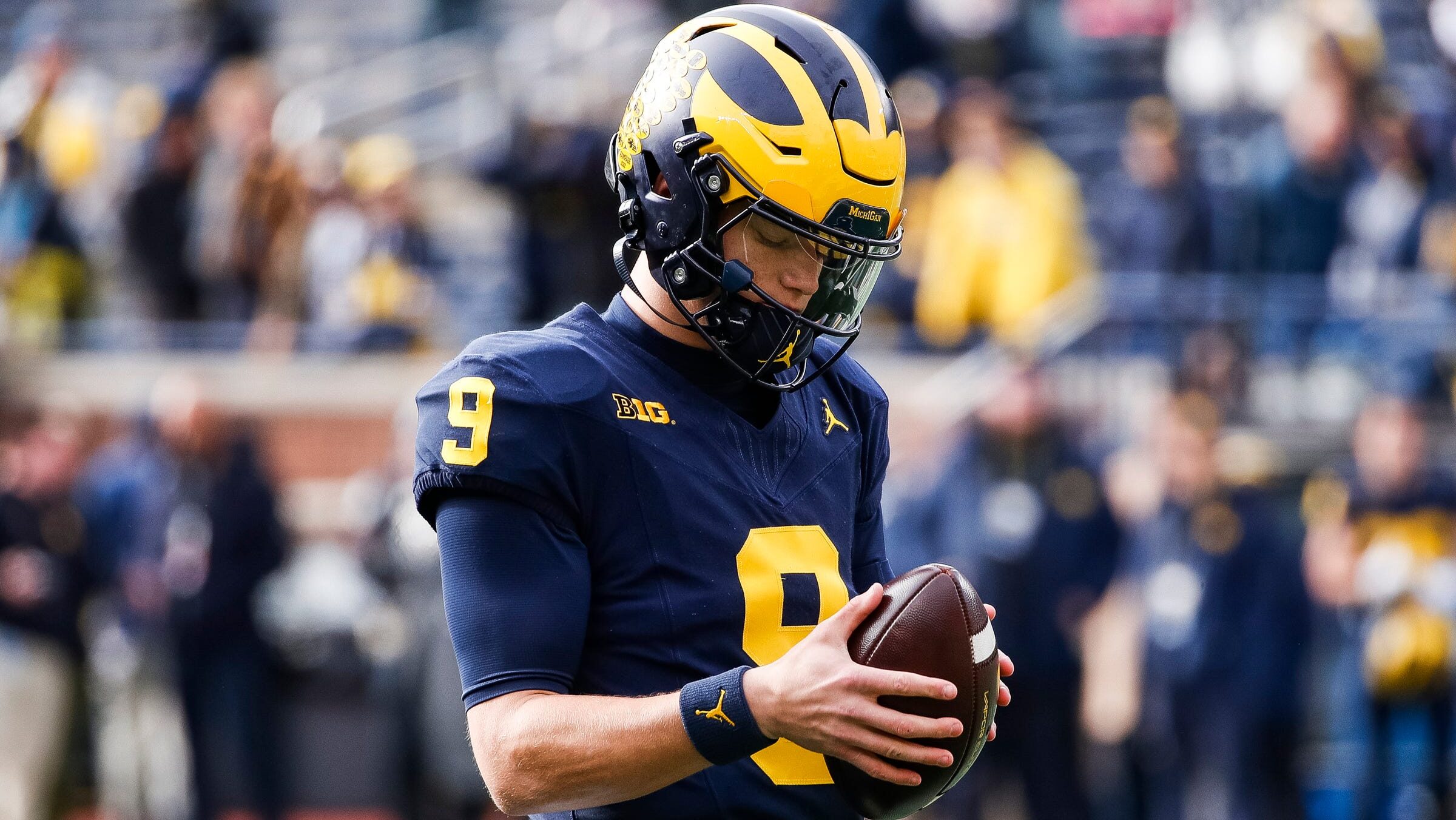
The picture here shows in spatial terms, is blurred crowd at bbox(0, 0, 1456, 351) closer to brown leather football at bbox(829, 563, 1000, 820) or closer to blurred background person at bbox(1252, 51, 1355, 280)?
blurred background person at bbox(1252, 51, 1355, 280)

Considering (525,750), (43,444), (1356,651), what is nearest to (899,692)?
(525,750)

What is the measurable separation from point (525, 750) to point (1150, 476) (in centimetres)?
567

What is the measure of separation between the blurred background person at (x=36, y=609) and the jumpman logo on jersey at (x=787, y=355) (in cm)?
618

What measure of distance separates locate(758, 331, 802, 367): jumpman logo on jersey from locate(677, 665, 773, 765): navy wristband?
0.49 metres

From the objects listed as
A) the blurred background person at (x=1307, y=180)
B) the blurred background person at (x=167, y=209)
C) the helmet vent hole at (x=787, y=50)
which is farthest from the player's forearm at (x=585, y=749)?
the blurred background person at (x=167, y=209)

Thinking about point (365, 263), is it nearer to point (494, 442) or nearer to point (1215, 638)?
point (1215, 638)

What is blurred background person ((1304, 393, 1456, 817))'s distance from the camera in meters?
6.84

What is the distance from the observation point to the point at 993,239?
8523 mm

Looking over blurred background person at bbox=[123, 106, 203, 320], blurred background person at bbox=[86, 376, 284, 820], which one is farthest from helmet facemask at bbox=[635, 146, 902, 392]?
blurred background person at bbox=[123, 106, 203, 320]

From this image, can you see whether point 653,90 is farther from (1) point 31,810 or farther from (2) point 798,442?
(1) point 31,810

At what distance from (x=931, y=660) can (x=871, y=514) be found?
20.4 inches

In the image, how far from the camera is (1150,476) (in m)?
7.43

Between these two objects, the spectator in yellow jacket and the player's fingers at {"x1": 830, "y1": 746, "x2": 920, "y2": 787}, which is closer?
the player's fingers at {"x1": 830, "y1": 746, "x2": 920, "y2": 787}

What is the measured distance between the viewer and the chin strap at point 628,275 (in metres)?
2.45
